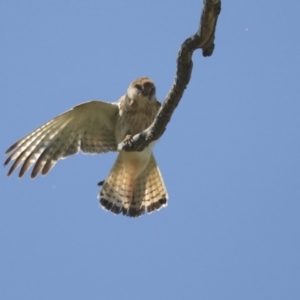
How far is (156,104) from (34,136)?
1.46m

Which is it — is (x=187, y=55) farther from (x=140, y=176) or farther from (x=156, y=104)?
(x=140, y=176)

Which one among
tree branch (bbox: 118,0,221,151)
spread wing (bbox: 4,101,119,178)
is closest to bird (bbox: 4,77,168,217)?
spread wing (bbox: 4,101,119,178)

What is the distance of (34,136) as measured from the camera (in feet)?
23.5

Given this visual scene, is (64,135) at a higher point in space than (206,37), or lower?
higher

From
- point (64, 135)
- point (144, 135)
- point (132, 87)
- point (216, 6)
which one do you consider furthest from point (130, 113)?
point (216, 6)

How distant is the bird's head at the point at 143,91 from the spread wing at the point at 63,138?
1.31ft

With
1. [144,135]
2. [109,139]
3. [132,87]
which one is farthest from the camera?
[109,139]

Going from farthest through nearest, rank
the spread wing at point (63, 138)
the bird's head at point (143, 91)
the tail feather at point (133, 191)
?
the tail feather at point (133, 191) → the spread wing at point (63, 138) → the bird's head at point (143, 91)

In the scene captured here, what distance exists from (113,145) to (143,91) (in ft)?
3.00

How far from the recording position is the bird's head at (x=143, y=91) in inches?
264

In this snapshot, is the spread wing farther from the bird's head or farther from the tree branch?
the tree branch

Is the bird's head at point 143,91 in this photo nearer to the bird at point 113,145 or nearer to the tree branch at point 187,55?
the bird at point 113,145

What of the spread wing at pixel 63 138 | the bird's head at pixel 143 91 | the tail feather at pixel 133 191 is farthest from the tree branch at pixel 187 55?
the tail feather at pixel 133 191

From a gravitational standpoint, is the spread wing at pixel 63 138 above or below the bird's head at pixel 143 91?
below
